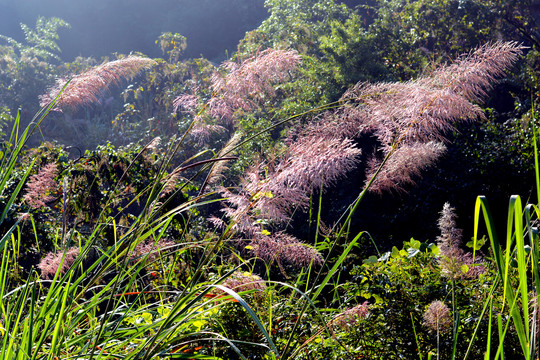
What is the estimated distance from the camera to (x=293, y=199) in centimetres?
185

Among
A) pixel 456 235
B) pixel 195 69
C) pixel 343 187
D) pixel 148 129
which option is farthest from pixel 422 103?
pixel 195 69

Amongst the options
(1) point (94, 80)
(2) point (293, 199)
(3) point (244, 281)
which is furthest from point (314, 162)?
(1) point (94, 80)

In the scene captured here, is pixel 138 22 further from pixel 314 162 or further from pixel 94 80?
pixel 314 162

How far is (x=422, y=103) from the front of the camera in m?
1.47

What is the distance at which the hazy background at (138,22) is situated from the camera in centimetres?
1611

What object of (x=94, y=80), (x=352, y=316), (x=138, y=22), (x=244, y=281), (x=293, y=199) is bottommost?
(x=352, y=316)

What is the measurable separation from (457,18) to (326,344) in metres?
7.17

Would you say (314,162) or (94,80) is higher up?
(94,80)

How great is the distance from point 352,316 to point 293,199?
0.52 metres

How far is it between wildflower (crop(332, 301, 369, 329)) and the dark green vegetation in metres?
0.02

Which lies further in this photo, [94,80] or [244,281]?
[94,80]

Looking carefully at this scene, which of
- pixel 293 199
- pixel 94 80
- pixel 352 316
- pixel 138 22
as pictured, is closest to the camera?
pixel 352 316

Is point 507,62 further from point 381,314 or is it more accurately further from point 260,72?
point 381,314

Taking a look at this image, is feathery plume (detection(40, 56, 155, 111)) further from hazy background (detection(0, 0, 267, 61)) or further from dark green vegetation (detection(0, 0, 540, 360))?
hazy background (detection(0, 0, 267, 61))
